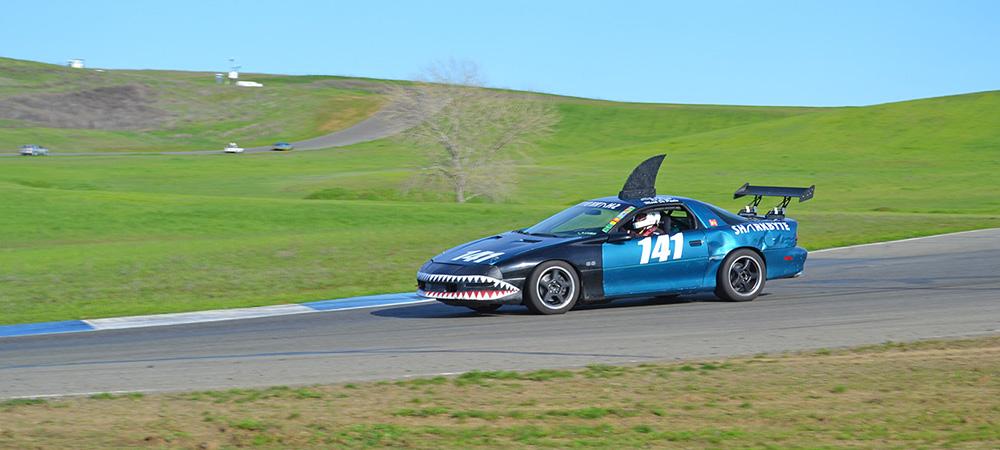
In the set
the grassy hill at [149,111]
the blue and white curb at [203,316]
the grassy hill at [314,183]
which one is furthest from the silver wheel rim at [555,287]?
the grassy hill at [149,111]

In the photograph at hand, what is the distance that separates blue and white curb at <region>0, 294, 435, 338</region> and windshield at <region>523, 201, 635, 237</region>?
1.92 m

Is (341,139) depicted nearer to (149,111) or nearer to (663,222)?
(149,111)

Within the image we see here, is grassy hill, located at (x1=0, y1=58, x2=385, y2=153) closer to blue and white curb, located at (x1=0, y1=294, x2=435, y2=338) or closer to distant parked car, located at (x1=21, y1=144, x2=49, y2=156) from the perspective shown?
distant parked car, located at (x1=21, y1=144, x2=49, y2=156)

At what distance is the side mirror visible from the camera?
10.8 meters

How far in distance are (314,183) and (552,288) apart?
44.0m

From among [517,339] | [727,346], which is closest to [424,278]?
[517,339]

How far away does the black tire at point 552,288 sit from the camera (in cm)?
1034

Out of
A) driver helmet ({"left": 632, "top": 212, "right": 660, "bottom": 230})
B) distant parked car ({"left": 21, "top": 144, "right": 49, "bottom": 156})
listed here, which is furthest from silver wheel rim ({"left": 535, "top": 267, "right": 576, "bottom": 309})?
distant parked car ({"left": 21, "top": 144, "right": 49, "bottom": 156})

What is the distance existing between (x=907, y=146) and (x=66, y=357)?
65.8m

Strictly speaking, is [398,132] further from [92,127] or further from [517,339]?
[92,127]

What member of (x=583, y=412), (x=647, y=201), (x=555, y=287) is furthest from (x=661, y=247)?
(x=583, y=412)

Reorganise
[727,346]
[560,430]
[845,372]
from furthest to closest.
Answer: [727,346]
[845,372]
[560,430]

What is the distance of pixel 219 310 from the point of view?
464 inches

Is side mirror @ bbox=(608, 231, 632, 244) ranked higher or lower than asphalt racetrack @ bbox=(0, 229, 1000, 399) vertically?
higher
